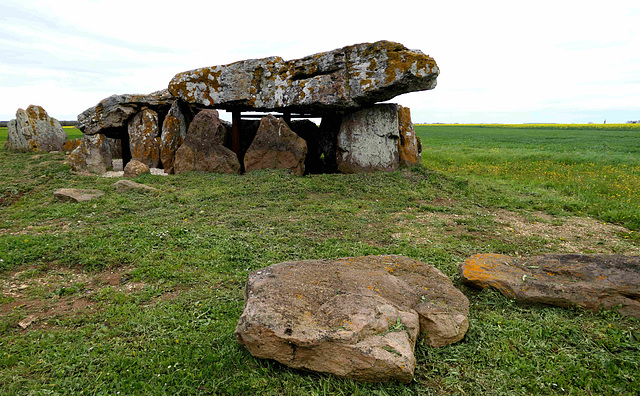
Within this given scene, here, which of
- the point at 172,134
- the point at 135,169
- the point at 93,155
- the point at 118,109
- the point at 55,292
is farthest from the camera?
the point at 118,109

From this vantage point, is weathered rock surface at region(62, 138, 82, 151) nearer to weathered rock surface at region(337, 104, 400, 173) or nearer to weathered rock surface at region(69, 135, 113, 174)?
weathered rock surface at region(69, 135, 113, 174)

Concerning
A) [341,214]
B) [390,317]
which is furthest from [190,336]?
[341,214]

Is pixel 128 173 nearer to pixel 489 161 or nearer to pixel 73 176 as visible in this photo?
pixel 73 176

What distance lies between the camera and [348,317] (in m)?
3.77

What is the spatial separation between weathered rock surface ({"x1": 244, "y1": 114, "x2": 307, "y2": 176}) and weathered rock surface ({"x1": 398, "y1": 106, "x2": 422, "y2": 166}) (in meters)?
3.71

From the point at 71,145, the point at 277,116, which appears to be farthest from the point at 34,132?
the point at 277,116

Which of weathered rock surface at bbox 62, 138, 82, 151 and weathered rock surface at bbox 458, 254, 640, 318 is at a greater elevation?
weathered rock surface at bbox 62, 138, 82, 151

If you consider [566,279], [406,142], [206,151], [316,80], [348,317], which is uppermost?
[316,80]

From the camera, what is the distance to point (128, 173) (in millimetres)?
14453

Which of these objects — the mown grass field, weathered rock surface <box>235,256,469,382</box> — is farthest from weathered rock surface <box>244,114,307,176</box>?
weathered rock surface <box>235,256,469,382</box>

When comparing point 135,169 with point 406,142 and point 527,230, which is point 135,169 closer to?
point 406,142

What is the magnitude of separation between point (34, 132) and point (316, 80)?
18.0m

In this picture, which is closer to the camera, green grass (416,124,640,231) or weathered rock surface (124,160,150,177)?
green grass (416,124,640,231)

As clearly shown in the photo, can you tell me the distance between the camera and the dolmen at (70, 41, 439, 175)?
12.5m
